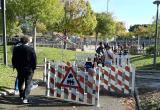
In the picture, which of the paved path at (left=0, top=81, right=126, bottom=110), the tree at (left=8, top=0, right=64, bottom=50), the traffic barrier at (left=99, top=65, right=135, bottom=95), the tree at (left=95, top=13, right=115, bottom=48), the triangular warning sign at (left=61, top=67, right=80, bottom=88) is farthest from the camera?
the tree at (left=95, top=13, right=115, bottom=48)

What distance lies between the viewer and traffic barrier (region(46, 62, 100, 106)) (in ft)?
42.8

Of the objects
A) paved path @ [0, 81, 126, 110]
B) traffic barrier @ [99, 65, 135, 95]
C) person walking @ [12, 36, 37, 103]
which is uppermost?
person walking @ [12, 36, 37, 103]

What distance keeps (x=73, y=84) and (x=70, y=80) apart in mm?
152

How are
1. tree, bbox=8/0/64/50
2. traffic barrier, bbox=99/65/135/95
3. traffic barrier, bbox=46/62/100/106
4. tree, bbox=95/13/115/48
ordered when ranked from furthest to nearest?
tree, bbox=95/13/115/48 < tree, bbox=8/0/64/50 < traffic barrier, bbox=99/65/135/95 < traffic barrier, bbox=46/62/100/106

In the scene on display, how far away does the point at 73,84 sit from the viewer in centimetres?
1339

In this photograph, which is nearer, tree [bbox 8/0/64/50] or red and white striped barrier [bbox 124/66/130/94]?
red and white striped barrier [bbox 124/66/130/94]

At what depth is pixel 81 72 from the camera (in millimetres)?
13273

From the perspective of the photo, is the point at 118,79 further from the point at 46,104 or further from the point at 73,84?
the point at 46,104

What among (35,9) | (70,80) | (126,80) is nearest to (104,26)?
(35,9)

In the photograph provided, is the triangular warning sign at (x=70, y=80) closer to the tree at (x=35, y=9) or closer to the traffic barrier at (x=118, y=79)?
the traffic barrier at (x=118, y=79)

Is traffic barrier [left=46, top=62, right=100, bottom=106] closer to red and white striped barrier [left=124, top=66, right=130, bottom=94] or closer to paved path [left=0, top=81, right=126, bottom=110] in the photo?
paved path [left=0, top=81, right=126, bottom=110]

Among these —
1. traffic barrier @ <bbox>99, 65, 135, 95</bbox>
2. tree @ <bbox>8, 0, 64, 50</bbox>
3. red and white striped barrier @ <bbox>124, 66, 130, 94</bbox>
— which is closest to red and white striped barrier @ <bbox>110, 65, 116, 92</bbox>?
traffic barrier @ <bbox>99, 65, 135, 95</bbox>

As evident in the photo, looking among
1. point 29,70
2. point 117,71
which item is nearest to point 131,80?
point 117,71

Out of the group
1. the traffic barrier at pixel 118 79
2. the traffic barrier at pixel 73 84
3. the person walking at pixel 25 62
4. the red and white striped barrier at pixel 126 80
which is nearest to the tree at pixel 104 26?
the traffic barrier at pixel 118 79
